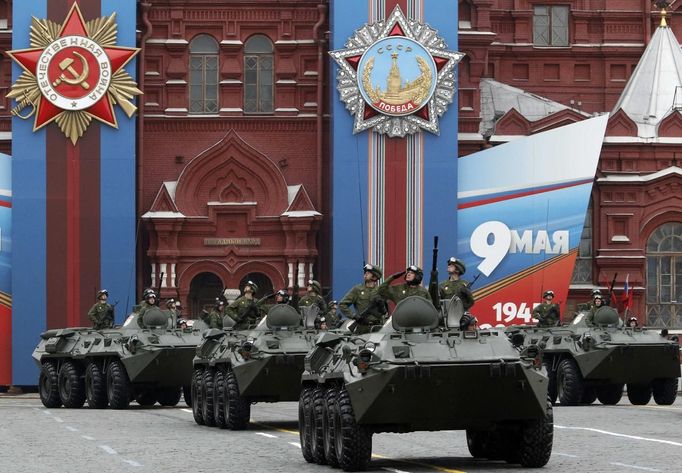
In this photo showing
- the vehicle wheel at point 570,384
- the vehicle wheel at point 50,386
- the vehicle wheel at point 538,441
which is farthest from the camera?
the vehicle wheel at point 50,386

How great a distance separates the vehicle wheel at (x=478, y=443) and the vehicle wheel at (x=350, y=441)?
1.64 metres

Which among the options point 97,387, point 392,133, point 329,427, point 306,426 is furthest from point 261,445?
point 392,133

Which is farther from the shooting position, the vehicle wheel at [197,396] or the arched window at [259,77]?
the arched window at [259,77]

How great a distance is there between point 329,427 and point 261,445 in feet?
9.77

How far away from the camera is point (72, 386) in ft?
99.3

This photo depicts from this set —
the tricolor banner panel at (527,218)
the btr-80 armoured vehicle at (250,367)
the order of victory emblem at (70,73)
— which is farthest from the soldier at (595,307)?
the order of victory emblem at (70,73)

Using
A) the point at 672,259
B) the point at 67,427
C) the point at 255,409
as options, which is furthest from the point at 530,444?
the point at 672,259

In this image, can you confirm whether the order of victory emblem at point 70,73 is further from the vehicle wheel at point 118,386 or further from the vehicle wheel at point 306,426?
the vehicle wheel at point 306,426

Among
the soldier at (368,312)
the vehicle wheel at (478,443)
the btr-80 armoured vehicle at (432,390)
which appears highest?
the soldier at (368,312)

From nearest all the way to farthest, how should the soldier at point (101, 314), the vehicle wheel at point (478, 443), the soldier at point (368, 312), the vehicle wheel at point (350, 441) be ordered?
the vehicle wheel at point (350, 441) → the vehicle wheel at point (478, 443) → the soldier at point (368, 312) → the soldier at point (101, 314)

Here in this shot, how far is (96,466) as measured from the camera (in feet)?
53.7

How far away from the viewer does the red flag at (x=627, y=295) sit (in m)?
42.6

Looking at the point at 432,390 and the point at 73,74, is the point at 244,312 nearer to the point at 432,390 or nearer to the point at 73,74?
the point at 432,390

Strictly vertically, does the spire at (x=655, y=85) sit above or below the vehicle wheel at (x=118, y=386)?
above
